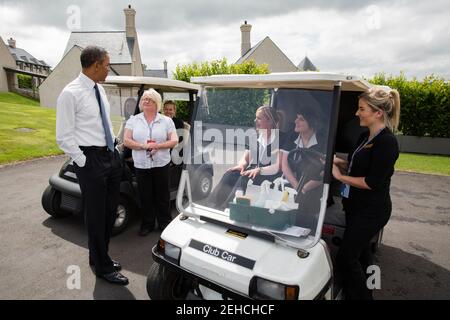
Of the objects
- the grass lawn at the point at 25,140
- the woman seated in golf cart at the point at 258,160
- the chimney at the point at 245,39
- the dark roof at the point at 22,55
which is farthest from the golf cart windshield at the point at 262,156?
the dark roof at the point at 22,55

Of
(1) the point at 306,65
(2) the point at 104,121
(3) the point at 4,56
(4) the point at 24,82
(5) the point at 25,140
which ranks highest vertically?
(3) the point at 4,56

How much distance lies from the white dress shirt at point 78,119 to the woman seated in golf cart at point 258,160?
1170 mm

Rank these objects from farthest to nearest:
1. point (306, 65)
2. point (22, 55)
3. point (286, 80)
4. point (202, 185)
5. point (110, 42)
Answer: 1. point (22, 55)
2. point (110, 42)
3. point (306, 65)
4. point (202, 185)
5. point (286, 80)

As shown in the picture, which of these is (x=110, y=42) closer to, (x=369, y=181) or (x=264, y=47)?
(x=264, y=47)

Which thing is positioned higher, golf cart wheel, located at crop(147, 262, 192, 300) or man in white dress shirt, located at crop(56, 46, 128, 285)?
man in white dress shirt, located at crop(56, 46, 128, 285)

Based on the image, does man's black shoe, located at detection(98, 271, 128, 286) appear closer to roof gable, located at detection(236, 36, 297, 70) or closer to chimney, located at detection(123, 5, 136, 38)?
roof gable, located at detection(236, 36, 297, 70)

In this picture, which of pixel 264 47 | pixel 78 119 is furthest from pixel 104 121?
pixel 264 47

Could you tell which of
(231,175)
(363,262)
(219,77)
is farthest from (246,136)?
(363,262)

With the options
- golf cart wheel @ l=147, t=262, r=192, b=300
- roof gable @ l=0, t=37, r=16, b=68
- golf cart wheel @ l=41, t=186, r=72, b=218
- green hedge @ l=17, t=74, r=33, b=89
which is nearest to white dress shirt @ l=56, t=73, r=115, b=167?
golf cart wheel @ l=147, t=262, r=192, b=300

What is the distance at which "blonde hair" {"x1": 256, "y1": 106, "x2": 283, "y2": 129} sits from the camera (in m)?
2.62

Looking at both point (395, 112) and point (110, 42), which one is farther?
point (110, 42)

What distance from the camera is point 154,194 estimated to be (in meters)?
3.99

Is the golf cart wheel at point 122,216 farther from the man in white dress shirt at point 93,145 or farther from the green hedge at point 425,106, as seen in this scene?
the green hedge at point 425,106

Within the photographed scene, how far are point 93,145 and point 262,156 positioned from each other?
1495 mm
